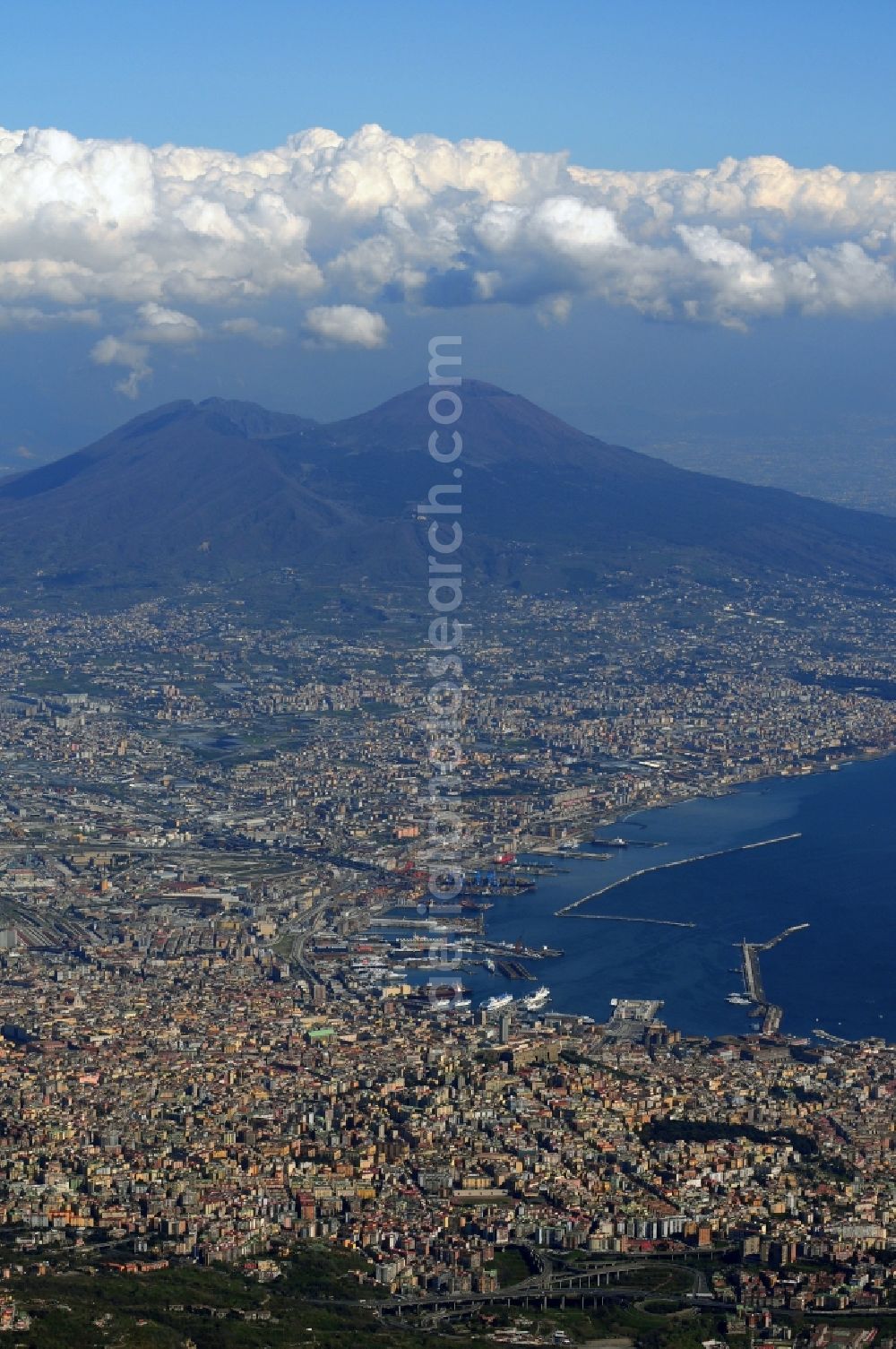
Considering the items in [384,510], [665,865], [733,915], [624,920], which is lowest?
[624,920]

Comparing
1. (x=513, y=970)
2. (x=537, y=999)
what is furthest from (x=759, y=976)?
(x=537, y=999)

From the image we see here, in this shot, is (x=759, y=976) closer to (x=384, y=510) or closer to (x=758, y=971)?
(x=758, y=971)

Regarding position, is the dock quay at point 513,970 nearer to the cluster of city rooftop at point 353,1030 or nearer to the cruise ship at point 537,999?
the cruise ship at point 537,999

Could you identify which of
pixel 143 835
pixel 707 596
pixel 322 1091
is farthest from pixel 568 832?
pixel 707 596

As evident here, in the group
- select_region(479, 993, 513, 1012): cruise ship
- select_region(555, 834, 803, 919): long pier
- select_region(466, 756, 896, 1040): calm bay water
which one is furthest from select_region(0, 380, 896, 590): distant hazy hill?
select_region(479, 993, 513, 1012): cruise ship

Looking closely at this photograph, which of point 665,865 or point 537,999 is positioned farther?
point 665,865

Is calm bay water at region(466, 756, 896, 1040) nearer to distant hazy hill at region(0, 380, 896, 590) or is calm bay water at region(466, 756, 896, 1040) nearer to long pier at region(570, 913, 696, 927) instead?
long pier at region(570, 913, 696, 927)
